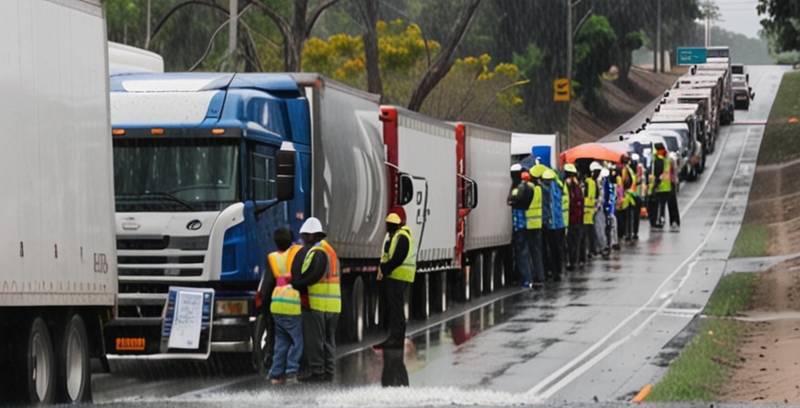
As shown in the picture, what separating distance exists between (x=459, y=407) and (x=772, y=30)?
49.5 m

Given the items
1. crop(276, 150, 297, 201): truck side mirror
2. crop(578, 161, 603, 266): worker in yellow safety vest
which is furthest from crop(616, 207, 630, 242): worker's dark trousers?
crop(276, 150, 297, 201): truck side mirror

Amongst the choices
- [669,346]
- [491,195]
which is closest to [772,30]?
[491,195]

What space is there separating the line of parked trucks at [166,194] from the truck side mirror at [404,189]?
3cm

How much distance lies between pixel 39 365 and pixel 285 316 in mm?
4091

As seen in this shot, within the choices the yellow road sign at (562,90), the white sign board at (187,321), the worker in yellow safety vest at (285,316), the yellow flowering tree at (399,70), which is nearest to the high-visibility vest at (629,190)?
the yellow road sign at (562,90)

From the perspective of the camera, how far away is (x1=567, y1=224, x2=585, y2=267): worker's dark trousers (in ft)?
118

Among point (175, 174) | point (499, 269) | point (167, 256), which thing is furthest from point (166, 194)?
point (499, 269)

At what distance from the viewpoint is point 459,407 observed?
14.1m

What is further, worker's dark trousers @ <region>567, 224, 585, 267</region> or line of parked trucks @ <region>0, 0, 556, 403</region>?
worker's dark trousers @ <region>567, 224, 585, 267</region>

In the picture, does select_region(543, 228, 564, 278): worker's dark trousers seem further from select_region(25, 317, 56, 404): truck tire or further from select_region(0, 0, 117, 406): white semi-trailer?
select_region(25, 317, 56, 404): truck tire

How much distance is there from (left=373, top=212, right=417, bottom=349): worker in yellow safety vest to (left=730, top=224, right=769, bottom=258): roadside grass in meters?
18.9

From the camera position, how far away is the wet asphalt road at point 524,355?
54.9ft

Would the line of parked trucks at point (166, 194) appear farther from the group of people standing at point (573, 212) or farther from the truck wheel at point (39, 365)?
the group of people standing at point (573, 212)

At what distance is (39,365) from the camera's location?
14.2 metres
